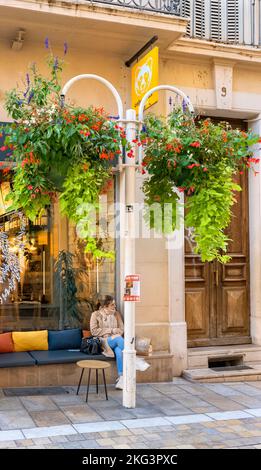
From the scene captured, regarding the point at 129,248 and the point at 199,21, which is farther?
the point at 199,21

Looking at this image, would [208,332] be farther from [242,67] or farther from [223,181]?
[242,67]

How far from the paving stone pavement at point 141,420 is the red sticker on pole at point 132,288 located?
1366 mm

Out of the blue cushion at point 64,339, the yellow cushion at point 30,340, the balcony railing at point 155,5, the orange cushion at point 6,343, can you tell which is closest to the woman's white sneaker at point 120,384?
the blue cushion at point 64,339

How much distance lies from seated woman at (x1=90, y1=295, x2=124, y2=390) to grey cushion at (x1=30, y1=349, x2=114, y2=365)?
0.19 m

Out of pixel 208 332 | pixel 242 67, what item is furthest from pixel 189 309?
pixel 242 67

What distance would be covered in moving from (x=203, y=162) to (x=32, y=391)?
3.81 metres

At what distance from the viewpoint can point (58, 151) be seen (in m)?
6.45

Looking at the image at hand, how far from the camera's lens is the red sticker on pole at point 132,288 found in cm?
728

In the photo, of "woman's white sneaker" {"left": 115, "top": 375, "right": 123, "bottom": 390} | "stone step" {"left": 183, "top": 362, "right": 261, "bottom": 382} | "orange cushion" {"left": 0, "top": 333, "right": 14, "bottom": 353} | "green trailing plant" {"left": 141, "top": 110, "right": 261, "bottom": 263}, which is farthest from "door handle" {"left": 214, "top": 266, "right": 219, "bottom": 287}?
"orange cushion" {"left": 0, "top": 333, "right": 14, "bottom": 353}

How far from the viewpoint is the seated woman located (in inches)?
330

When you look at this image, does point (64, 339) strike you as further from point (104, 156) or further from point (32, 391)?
point (104, 156)

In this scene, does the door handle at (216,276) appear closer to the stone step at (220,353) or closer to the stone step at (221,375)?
the stone step at (220,353)

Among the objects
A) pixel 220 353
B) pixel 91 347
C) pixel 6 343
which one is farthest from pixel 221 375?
pixel 6 343

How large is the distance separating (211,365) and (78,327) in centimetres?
233
